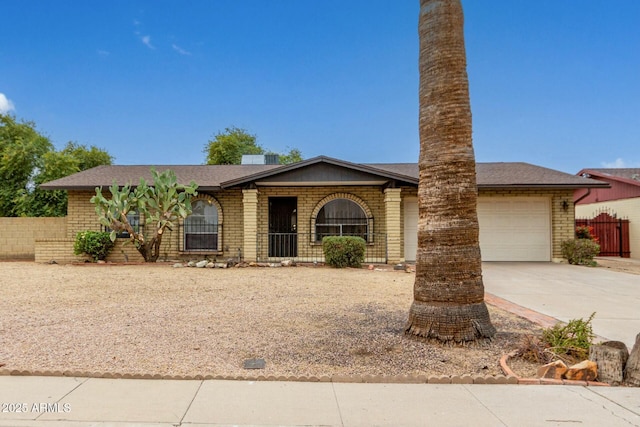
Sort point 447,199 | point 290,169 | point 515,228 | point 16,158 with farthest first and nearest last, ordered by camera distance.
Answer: point 16,158 < point 515,228 < point 290,169 < point 447,199

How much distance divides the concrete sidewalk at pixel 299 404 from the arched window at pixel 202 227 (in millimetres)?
11370

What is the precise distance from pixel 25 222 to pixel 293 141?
25.1 meters

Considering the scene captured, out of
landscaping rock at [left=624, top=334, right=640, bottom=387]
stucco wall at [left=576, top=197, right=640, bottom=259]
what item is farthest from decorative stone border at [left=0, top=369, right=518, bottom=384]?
stucco wall at [left=576, top=197, right=640, bottom=259]

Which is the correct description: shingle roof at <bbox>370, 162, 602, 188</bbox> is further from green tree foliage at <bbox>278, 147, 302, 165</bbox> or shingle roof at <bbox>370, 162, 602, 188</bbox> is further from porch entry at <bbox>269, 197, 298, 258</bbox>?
green tree foliage at <bbox>278, 147, 302, 165</bbox>

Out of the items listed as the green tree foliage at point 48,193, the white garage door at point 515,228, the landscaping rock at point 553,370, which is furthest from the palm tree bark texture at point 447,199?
the green tree foliage at point 48,193

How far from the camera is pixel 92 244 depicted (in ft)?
44.2

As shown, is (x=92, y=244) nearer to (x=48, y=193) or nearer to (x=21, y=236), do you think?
(x=21, y=236)

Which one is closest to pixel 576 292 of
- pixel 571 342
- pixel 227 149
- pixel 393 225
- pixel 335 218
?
pixel 571 342

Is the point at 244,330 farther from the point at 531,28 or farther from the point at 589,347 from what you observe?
the point at 531,28

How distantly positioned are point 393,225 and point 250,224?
5.02 metres

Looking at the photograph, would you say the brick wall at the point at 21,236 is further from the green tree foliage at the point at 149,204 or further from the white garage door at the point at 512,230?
the white garage door at the point at 512,230

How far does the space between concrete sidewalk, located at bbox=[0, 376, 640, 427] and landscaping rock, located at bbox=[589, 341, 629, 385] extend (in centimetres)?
14

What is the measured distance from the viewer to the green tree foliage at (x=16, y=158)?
20312mm

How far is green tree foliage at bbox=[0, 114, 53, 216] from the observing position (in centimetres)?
2031
